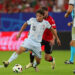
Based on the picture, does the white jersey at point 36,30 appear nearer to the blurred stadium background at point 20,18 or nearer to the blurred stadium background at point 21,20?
the blurred stadium background at point 21,20

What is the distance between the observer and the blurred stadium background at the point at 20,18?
739 inches

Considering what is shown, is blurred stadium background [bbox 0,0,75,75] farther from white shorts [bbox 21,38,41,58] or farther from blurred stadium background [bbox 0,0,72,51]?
white shorts [bbox 21,38,41,58]

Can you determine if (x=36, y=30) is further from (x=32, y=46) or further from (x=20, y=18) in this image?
(x=20, y=18)

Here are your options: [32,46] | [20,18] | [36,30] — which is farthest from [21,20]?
[32,46]

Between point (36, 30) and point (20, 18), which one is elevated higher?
point (36, 30)

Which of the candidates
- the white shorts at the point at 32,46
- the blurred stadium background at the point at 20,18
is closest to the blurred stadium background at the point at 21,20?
the blurred stadium background at the point at 20,18

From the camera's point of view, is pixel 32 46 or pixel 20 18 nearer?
A: pixel 32 46

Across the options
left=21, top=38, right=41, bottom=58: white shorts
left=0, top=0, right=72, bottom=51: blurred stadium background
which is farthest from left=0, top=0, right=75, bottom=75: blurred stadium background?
left=21, top=38, right=41, bottom=58: white shorts

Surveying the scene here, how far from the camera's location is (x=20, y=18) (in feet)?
67.5

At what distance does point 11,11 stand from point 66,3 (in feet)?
10.3

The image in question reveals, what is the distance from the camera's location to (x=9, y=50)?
1861cm

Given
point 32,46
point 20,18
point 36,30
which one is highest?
point 36,30

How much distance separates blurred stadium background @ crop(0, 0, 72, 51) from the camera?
18.8 meters

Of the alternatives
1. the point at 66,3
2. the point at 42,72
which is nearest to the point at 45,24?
the point at 42,72
